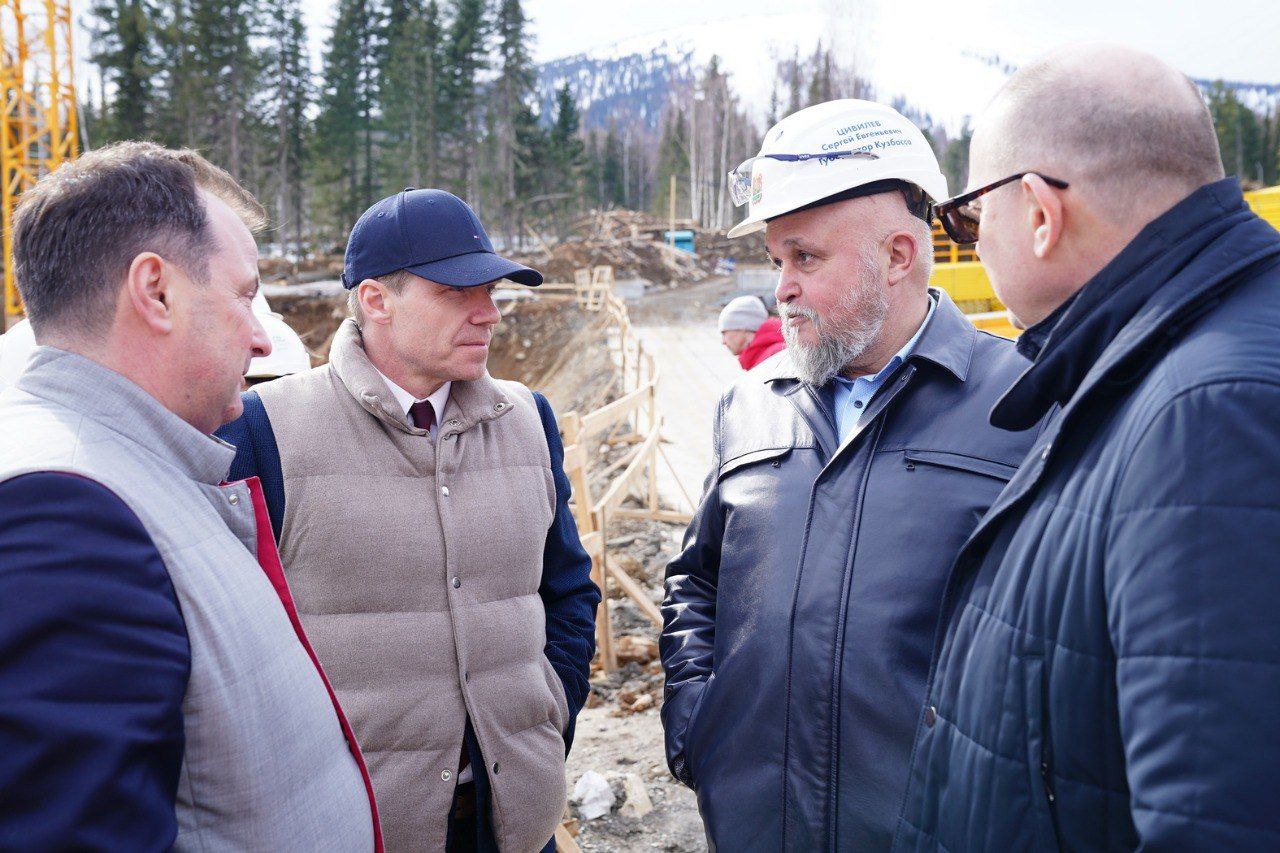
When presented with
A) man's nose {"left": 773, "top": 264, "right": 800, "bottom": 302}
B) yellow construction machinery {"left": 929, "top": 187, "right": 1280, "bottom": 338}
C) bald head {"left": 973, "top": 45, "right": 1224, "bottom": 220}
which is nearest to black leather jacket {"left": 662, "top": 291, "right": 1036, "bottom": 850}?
man's nose {"left": 773, "top": 264, "right": 800, "bottom": 302}

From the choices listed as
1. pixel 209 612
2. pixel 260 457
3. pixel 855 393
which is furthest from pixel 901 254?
pixel 209 612

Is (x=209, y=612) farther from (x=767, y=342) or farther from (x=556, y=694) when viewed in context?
(x=767, y=342)

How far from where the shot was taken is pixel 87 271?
1466 mm

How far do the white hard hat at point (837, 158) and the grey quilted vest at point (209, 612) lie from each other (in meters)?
1.57

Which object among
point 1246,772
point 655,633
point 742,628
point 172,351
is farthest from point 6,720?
point 655,633

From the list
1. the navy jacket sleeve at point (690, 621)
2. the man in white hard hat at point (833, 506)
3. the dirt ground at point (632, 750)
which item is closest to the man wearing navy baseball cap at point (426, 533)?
the navy jacket sleeve at point (690, 621)

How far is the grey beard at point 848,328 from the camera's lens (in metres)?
2.48

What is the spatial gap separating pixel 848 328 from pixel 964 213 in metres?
0.60

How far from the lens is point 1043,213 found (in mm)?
1575

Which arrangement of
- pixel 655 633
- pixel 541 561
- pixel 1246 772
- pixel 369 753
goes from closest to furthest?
pixel 1246 772, pixel 369 753, pixel 541 561, pixel 655 633

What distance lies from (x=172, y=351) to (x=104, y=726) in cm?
65

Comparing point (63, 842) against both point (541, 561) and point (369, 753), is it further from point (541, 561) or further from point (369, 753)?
point (541, 561)

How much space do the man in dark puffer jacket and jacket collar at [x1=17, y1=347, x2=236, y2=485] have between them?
1390 millimetres

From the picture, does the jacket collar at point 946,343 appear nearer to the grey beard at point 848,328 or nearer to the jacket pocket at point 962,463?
the grey beard at point 848,328
